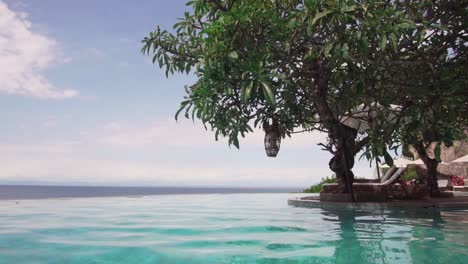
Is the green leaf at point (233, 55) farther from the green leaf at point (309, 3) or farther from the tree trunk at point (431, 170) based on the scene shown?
the tree trunk at point (431, 170)

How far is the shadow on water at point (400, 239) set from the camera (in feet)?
17.0

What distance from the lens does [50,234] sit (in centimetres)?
755

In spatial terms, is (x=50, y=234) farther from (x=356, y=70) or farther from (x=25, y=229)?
(x=356, y=70)

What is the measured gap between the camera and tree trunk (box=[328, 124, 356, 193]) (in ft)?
44.1

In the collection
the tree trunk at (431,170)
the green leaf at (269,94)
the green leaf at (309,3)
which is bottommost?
the tree trunk at (431,170)

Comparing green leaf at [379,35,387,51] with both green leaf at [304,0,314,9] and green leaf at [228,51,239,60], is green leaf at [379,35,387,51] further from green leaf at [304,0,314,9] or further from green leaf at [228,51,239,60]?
green leaf at [228,51,239,60]

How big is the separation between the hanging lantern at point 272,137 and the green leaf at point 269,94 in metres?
5.37

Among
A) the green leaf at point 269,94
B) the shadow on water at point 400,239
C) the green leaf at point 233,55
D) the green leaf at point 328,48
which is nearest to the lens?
the shadow on water at point 400,239

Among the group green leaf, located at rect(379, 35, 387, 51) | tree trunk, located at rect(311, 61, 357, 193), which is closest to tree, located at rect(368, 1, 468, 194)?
green leaf, located at rect(379, 35, 387, 51)

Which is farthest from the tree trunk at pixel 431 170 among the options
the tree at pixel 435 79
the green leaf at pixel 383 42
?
the green leaf at pixel 383 42

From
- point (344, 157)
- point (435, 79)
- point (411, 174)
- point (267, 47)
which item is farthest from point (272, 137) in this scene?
point (411, 174)

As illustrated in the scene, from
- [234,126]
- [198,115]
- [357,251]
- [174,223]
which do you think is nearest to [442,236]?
[357,251]

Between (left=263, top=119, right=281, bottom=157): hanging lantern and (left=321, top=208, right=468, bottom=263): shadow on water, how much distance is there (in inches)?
101

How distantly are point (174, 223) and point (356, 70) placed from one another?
5.16 metres
